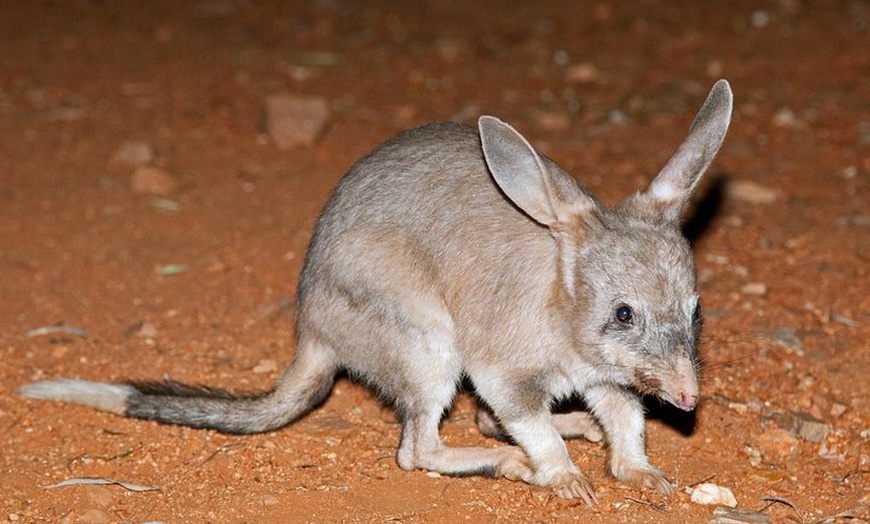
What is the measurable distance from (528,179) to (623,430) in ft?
3.83

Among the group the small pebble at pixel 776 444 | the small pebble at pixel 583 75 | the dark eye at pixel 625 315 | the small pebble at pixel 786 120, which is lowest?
the small pebble at pixel 776 444

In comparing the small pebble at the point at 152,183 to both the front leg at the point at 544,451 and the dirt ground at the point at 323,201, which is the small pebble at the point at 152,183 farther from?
the front leg at the point at 544,451

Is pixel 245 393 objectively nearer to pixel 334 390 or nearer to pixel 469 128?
pixel 334 390

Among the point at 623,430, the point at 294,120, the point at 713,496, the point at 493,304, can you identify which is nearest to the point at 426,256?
the point at 493,304

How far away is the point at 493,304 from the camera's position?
527 centimetres

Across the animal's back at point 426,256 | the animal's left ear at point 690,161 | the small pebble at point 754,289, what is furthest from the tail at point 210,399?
the small pebble at point 754,289

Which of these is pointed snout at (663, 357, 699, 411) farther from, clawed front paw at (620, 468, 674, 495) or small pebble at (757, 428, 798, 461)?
small pebble at (757, 428, 798, 461)

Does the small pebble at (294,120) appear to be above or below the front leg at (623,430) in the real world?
below

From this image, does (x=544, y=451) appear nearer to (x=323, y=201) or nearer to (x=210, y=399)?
(x=210, y=399)

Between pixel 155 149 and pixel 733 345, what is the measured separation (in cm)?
462

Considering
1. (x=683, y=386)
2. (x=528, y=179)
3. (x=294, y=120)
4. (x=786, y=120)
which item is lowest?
(x=294, y=120)

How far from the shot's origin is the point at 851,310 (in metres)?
6.72

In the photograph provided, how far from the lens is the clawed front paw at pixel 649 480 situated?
5.15 m

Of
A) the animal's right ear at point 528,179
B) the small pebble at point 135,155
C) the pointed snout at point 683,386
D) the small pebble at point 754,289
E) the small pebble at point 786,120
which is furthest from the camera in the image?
the small pebble at point 786,120
